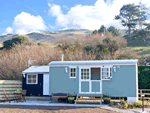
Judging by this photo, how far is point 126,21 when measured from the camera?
5338 centimetres

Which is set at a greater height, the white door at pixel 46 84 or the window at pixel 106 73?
the window at pixel 106 73

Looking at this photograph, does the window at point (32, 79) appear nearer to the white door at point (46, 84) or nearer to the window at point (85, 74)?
the white door at point (46, 84)

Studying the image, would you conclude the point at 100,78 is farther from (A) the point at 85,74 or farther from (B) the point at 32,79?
(B) the point at 32,79

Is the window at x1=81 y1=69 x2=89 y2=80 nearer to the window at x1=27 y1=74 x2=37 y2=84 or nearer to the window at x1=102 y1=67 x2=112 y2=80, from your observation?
the window at x1=102 y1=67 x2=112 y2=80

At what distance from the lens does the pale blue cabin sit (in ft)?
44.2

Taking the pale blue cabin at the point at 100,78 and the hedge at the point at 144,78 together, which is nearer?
the pale blue cabin at the point at 100,78

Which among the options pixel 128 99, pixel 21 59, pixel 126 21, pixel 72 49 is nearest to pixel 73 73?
pixel 128 99

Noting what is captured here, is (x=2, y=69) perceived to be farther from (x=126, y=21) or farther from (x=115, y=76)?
(x=126, y=21)

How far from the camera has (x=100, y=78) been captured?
14.2 m

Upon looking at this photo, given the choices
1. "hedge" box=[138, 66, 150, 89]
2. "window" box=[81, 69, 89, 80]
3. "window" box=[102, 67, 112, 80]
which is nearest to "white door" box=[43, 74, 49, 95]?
"window" box=[81, 69, 89, 80]

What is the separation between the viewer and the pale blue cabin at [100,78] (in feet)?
44.2

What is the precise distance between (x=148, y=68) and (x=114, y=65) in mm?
5133

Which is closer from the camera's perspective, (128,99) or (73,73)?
(128,99)

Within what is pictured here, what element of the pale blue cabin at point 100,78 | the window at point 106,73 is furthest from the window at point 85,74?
the window at point 106,73
